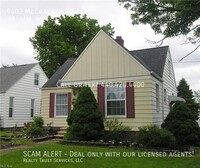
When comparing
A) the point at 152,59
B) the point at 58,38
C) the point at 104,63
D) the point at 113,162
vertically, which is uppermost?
the point at 58,38

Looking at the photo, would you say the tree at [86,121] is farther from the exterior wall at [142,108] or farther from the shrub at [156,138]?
the shrub at [156,138]

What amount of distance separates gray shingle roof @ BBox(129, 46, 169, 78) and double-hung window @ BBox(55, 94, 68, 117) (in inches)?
203

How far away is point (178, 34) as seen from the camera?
28.6 feet

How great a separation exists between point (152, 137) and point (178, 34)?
4.40 metres

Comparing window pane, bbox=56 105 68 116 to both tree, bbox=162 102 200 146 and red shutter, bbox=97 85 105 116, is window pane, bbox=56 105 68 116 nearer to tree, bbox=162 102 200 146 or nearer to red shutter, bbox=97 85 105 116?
red shutter, bbox=97 85 105 116

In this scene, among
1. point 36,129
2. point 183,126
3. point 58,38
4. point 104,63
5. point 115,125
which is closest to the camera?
point 183,126

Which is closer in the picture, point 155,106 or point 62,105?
point 155,106

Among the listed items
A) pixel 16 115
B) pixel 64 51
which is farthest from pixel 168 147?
pixel 64 51

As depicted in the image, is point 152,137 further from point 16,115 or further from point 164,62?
point 16,115

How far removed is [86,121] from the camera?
11.5 metres

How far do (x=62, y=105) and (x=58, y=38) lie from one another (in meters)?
18.5

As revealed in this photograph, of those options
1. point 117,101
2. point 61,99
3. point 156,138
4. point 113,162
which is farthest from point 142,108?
point 61,99

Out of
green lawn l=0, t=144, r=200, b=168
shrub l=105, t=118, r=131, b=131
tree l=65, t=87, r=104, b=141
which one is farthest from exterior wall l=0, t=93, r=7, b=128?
green lawn l=0, t=144, r=200, b=168

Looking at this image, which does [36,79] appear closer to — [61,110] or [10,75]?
[10,75]
